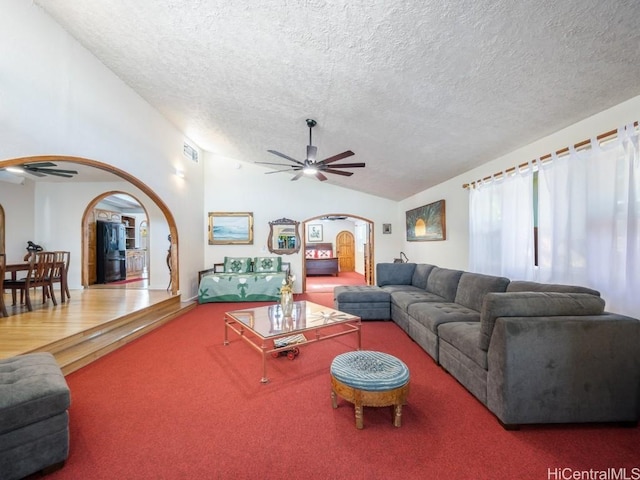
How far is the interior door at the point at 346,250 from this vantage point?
11820mm

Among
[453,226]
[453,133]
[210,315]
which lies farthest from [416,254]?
[210,315]

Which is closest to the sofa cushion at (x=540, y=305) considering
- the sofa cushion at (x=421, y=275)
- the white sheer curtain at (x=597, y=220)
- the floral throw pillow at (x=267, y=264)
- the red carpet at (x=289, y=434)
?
the white sheer curtain at (x=597, y=220)

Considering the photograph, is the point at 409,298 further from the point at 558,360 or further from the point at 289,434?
the point at 289,434

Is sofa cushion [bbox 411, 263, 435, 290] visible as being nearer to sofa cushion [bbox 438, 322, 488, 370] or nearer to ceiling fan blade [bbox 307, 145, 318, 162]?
sofa cushion [bbox 438, 322, 488, 370]

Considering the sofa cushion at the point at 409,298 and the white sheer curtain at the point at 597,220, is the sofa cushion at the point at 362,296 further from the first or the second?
the white sheer curtain at the point at 597,220

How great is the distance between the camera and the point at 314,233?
12.0 meters

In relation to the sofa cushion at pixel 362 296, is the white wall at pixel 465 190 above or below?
above

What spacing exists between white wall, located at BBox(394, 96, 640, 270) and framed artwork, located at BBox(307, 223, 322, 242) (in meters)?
5.46

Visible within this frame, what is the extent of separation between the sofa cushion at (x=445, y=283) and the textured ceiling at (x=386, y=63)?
5.29 feet

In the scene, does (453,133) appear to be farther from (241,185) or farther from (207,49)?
(241,185)

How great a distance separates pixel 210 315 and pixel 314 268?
17.6 ft

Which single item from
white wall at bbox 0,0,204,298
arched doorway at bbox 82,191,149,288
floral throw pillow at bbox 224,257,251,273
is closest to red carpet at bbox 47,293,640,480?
white wall at bbox 0,0,204,298

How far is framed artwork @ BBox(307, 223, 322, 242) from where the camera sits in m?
11.9

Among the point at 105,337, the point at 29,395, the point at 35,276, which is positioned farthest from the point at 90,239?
the point at 29,395
